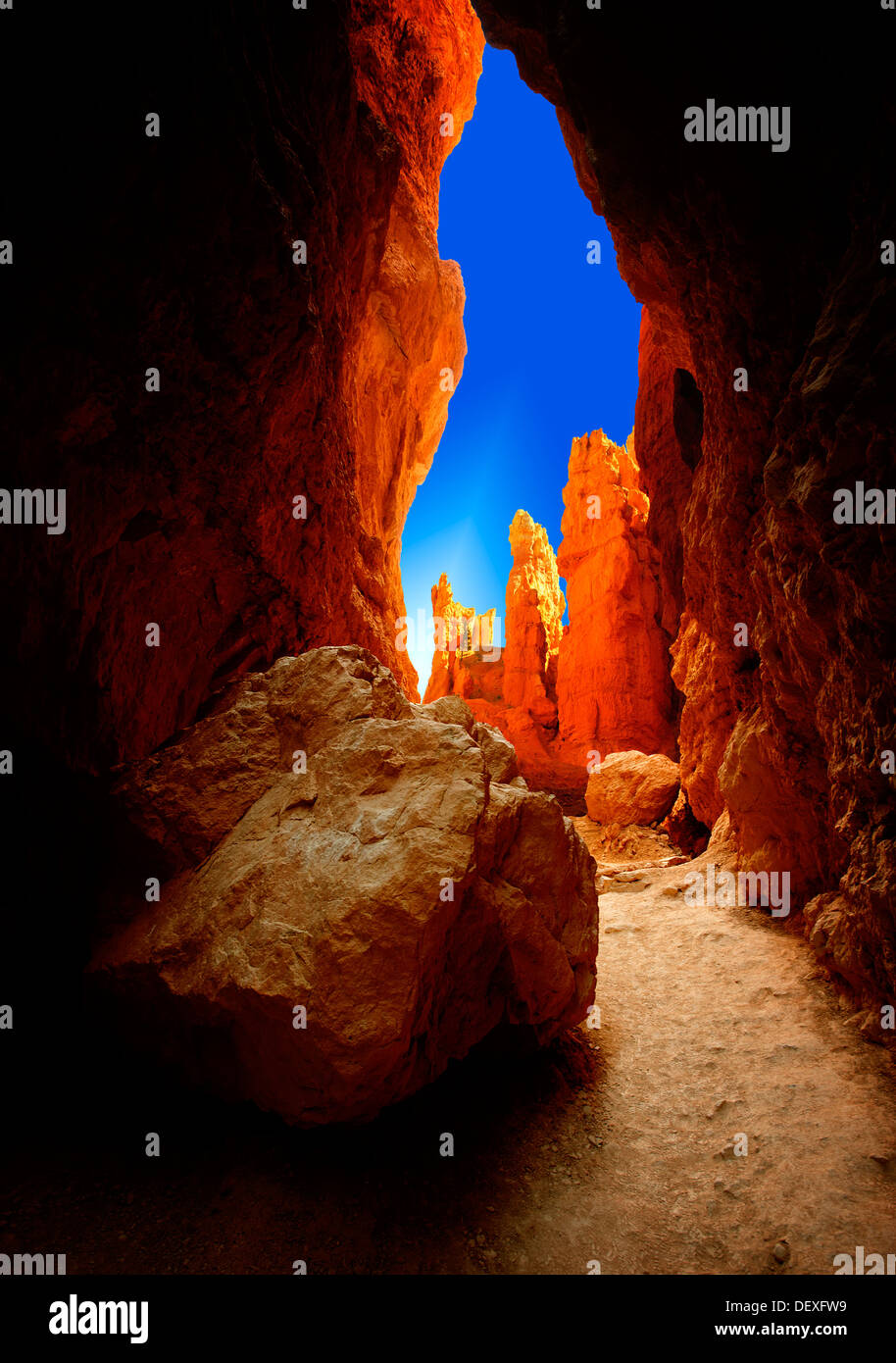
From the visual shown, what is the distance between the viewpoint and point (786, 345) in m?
6.11

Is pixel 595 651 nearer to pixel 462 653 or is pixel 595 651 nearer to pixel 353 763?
pixel 462 653

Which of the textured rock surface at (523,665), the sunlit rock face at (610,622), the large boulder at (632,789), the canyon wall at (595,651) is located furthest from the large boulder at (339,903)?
the textured rock surface at (523,665)

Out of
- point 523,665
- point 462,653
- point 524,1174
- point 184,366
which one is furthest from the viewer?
point 462,653

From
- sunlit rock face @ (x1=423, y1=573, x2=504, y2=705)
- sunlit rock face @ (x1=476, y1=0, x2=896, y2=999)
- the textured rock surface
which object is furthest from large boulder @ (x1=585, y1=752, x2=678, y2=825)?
sunlit rock face @ (x1=423, y1=573, x2=504, y2=705)

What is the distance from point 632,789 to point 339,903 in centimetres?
1825

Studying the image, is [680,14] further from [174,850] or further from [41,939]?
[41,939]

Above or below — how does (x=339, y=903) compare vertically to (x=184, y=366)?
below

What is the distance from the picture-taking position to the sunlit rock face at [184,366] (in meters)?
5.26

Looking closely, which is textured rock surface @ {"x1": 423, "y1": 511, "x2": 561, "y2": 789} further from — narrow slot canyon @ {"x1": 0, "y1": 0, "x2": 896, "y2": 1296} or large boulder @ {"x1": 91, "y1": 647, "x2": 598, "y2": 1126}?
large boulder @ {"x1": 91, "y1": 647, "x2": 598, "y2": 1126}

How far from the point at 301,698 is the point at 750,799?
7.49m

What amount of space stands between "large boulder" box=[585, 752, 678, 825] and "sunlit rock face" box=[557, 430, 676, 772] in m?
9.70

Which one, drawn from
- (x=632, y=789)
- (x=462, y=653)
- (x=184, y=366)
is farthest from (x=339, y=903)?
(x=462, y=653)

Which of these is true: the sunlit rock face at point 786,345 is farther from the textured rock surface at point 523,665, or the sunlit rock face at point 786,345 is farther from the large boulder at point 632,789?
the textured rock surface at point 523,665

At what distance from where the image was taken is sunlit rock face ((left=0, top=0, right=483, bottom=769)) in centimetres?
526
